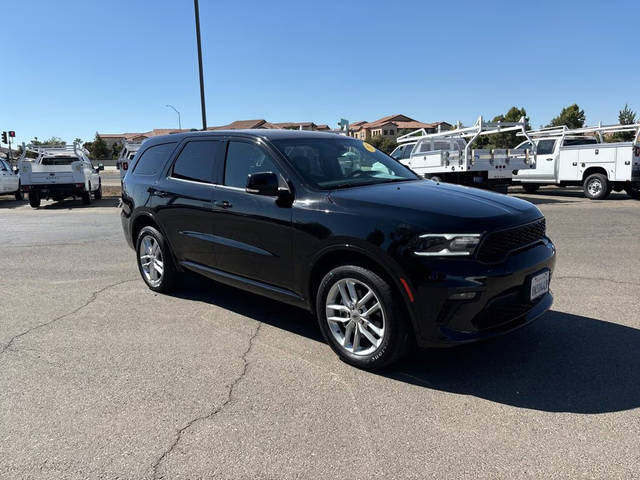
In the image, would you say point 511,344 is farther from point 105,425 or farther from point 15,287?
point 15,287

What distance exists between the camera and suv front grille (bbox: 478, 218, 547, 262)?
127 inches

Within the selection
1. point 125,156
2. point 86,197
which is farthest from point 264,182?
point 125,156

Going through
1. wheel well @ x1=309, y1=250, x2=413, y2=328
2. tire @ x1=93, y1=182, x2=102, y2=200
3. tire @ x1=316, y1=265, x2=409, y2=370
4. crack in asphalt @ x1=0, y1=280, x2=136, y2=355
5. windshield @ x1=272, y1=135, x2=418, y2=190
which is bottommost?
crack in asphalt @ x1=0, y1=280, x2=136, y2=355

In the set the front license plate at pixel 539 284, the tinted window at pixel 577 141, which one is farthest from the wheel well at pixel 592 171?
the front license plate at pixel 539 284

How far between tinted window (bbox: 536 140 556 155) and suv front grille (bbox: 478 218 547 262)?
15030mm

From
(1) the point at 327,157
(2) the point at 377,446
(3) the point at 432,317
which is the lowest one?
(2) the point at 377,446

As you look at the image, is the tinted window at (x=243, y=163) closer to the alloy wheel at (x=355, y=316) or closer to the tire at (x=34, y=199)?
the alloy wheel at (x=355, y=316)

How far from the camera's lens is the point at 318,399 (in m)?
3.22

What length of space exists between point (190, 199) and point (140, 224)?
1.30m

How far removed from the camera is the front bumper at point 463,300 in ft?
10.4

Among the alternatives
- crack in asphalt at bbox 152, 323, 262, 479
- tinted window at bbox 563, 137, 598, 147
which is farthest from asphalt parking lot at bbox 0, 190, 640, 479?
tinted window at bbox 563, 137, 598, 147

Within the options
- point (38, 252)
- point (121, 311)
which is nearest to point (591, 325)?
point (121, 311)

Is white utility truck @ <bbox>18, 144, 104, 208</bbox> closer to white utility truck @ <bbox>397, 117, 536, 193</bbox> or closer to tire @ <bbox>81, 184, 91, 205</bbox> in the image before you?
tire @ <bbox>81, 184, 91, 205</bbox>

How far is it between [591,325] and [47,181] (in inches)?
634
